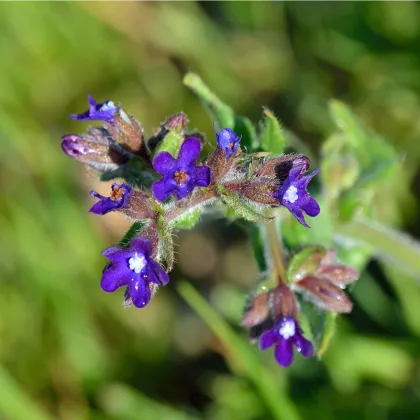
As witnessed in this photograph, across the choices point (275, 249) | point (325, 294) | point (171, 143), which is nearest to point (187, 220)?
point (171, 143)

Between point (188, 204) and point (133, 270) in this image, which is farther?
point (188, 204)

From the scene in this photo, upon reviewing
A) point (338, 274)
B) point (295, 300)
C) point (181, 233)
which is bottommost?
point (181, 233)

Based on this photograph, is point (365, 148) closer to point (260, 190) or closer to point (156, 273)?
point (260, 190)

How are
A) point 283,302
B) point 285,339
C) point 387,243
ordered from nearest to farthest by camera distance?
point 285,339
point 283,302
point 387,243

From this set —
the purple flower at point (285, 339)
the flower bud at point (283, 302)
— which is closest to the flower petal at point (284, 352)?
the purple flower at point (285, 339)

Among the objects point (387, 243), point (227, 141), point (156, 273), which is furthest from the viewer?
point (387, 243)

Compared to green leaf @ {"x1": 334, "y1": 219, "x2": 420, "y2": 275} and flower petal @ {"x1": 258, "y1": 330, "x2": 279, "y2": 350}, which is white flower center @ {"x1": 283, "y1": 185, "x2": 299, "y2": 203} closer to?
flower petal @ {"x1": 258, "y1": 330, "x2": 279, "y2": 350}

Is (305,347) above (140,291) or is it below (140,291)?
below
